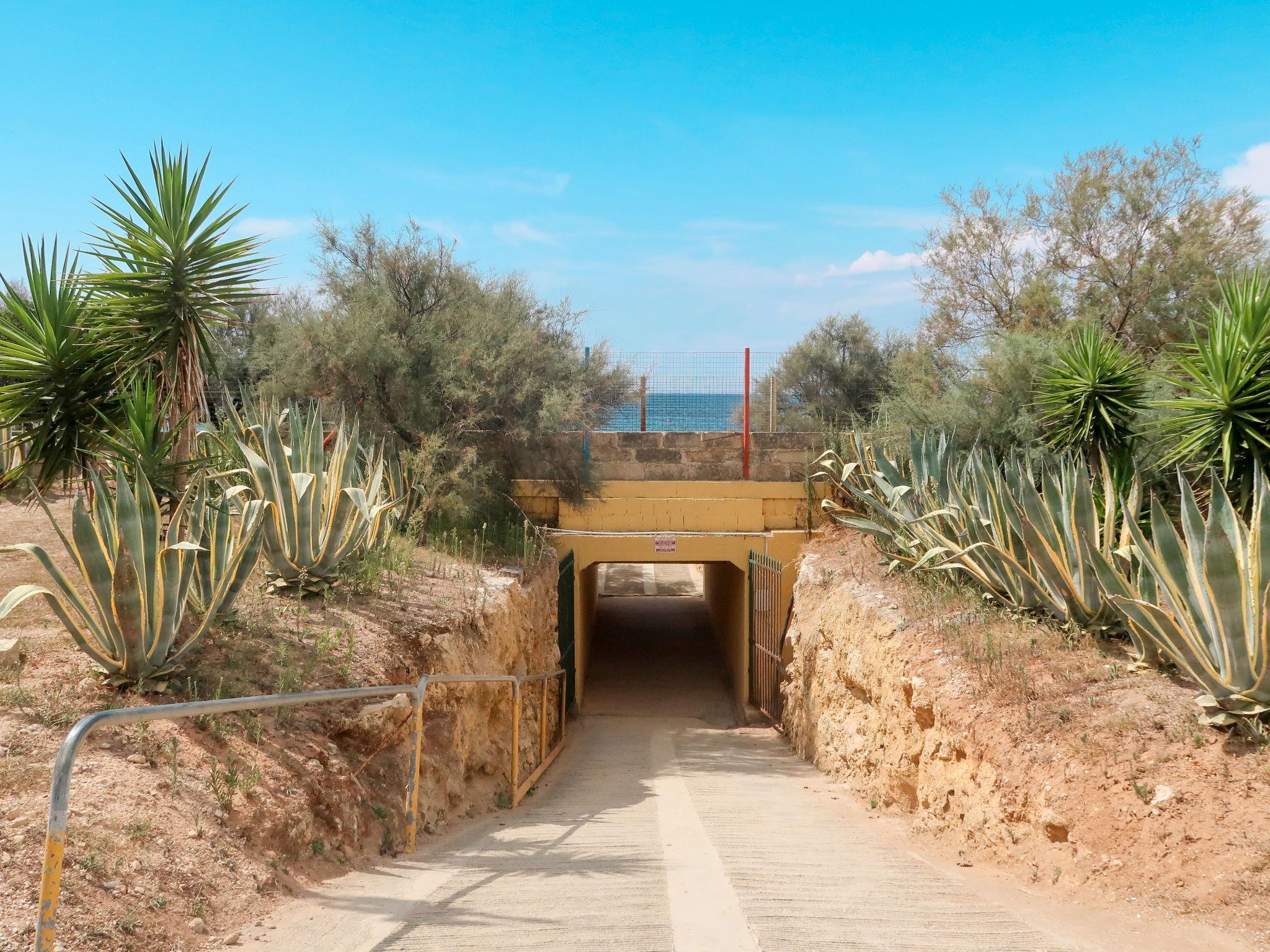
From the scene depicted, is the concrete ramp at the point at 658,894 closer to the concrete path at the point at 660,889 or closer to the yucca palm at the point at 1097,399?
the concrete path at the point at 660,889

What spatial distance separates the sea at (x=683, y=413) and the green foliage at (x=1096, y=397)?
6.85 metres

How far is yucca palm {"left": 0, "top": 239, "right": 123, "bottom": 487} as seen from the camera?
671cm

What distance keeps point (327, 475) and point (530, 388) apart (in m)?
5.36

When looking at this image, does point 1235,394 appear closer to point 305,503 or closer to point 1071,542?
point 1071,542

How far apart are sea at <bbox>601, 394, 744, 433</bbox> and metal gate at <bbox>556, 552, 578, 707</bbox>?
3297 mm

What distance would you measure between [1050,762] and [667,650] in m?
13.9

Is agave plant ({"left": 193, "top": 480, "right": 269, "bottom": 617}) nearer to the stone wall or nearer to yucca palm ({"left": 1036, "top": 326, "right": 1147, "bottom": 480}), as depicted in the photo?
yucca palm ({"left": 1036, "top": 326, "right": 1147, "bottom": 480})

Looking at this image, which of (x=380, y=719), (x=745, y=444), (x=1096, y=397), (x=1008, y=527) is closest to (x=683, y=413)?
(x=745, y=444)

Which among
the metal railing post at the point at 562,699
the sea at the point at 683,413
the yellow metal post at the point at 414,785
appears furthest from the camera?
the sea at the point at 683,413

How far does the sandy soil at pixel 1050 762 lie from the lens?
4641mm

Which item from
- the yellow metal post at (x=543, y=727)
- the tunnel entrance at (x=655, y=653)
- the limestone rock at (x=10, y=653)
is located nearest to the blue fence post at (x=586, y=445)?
the tunnel entrance at (x=655, y=653)

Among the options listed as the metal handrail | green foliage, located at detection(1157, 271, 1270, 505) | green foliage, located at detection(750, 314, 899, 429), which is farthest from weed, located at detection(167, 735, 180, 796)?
green foliage, located at detection(750, 314, 899, 429)

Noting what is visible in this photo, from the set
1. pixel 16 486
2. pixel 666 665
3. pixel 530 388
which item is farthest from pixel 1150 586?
pixel 666 665

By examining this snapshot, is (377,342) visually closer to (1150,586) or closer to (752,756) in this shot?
(752,756)
